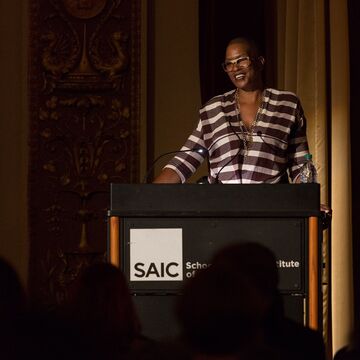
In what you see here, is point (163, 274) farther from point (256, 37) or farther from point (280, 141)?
point (256, 37)

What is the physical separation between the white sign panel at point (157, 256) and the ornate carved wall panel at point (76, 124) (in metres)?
2.18

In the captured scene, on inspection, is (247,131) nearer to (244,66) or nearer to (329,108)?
(244,66)

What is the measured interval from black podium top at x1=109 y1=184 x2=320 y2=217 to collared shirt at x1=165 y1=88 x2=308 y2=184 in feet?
1.37

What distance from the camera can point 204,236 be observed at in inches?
129

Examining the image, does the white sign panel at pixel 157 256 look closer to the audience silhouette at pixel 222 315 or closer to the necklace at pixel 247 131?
the necklace at pixel 247 131

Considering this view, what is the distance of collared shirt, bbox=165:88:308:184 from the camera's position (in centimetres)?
374

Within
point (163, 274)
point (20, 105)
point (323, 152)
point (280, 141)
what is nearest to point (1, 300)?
point (163, 274)

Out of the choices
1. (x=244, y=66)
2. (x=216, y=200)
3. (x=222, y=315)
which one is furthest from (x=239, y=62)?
(x=222, y=315)

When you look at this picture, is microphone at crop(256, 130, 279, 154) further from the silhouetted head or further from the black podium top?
the silhouetted head

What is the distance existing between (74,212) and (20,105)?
673 millimetres

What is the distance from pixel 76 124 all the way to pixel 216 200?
7.66 ft

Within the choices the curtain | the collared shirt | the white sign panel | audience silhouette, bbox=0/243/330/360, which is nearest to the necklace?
the collared shirt

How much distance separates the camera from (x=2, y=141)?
545 centimetres

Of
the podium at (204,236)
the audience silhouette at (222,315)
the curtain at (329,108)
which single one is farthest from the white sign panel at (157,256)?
the curtain at (329,108)
